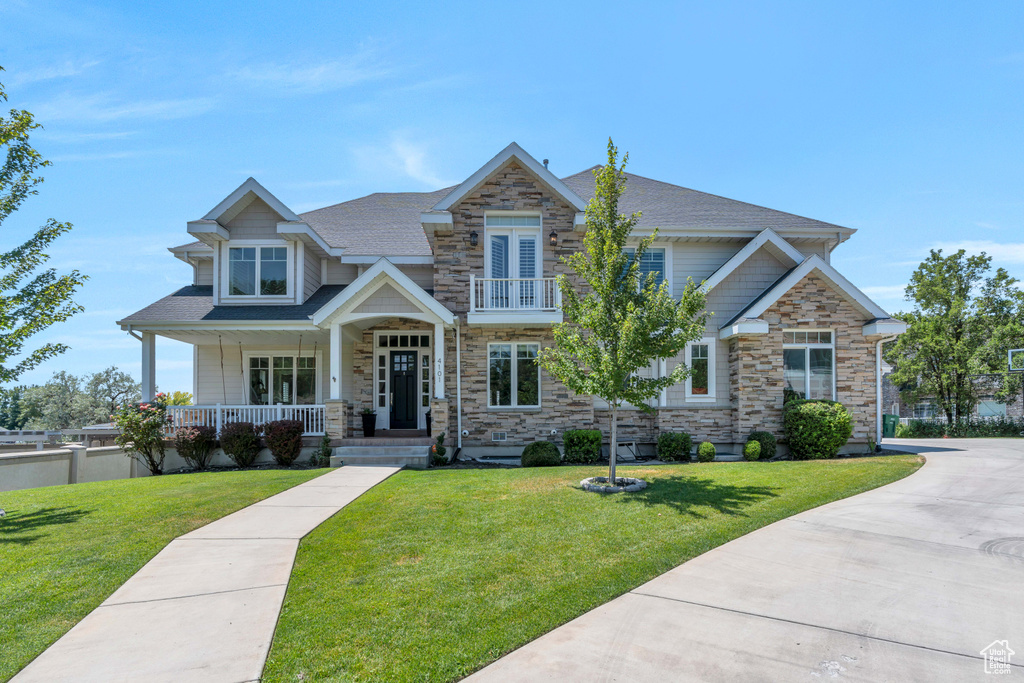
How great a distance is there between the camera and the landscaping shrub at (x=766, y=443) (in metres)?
14.7

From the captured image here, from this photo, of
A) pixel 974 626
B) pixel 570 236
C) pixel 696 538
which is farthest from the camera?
pixel 570 236

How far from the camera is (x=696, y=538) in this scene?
6617 mm

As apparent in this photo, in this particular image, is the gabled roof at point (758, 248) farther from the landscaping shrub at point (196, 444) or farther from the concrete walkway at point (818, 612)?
the landscaping shrub at point (196, 444)

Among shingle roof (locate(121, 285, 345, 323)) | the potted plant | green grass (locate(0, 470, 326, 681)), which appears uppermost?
shingle roof (locate(121, 285, 345, 323))

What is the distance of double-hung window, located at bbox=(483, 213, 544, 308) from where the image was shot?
621 inches

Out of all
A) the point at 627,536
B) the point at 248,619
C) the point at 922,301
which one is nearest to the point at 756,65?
the point at 627,536

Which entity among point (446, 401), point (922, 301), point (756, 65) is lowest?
point (446, 401)

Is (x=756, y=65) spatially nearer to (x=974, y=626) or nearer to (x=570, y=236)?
(x=570, y=236)

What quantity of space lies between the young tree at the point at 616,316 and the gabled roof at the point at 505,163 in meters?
5.95

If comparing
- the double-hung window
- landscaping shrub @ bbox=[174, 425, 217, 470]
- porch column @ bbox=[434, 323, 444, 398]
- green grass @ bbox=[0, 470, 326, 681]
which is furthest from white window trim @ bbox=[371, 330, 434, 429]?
green grass @ bbox=[0, 470, 326, 681]

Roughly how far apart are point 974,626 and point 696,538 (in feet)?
8.55

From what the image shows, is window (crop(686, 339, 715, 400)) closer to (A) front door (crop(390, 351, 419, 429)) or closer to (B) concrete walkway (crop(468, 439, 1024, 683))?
(A) front door (crop(390, 351, 419, 429))

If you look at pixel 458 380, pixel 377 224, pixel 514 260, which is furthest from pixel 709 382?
pixel 377 224

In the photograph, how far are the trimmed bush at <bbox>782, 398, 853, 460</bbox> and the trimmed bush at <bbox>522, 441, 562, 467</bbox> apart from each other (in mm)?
5914
